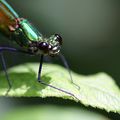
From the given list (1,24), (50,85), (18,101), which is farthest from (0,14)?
(50,85)

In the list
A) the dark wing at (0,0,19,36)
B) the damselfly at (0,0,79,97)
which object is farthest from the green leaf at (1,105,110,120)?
the dark wing at (0,0,19,36)

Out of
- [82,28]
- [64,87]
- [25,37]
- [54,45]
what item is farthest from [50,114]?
[82,28]

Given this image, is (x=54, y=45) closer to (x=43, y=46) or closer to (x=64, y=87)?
(x=43, y=46)

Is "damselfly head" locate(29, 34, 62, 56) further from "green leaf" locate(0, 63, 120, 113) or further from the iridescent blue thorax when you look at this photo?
"green leaf" locate(0, 63, 120, 113)

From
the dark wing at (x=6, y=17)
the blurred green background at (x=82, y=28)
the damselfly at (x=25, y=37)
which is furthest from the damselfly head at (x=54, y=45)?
the blurred green background at (x=82, y=28)

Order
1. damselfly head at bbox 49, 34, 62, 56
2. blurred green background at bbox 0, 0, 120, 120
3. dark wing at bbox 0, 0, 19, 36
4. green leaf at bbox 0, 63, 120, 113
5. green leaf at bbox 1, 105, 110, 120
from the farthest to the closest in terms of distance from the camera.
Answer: blurred green background at bbox 0, 0, 120, 120 < dark wing at bbox 0, 0, 19, 36 < damselfly head at bbox 49, 34, 62, 56 < green leaf at bbox 1, 105, 110, 120 < green leaf at bbox 0, 63, 120, 113

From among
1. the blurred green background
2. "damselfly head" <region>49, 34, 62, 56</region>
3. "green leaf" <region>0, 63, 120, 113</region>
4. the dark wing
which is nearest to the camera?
"green leaf" <region>0, 63, 120, 113</region>

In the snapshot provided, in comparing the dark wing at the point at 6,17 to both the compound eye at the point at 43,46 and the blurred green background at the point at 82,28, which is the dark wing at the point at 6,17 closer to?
the compound eye at the point at 43,46
